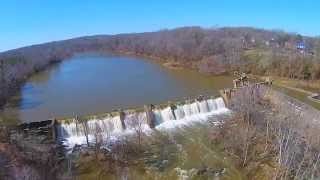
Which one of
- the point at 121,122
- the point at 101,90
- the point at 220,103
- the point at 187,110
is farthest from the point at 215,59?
the point at 121,122

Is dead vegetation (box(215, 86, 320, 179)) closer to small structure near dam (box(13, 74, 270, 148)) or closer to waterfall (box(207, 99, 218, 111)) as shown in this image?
waterfall (box(207, 99, 218, 111))

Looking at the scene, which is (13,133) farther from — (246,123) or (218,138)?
(246,123)

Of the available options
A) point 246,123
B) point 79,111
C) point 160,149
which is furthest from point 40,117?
point 246,123

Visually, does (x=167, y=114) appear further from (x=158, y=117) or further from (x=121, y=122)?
(x=121, y=122)

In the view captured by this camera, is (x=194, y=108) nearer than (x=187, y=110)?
No

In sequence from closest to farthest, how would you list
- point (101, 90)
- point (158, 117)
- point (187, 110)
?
point (158, 117) → point (187, 110) → point (101, 90)

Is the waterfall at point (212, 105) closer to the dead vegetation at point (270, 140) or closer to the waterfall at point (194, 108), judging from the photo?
the waterfall at point (194, 108)
